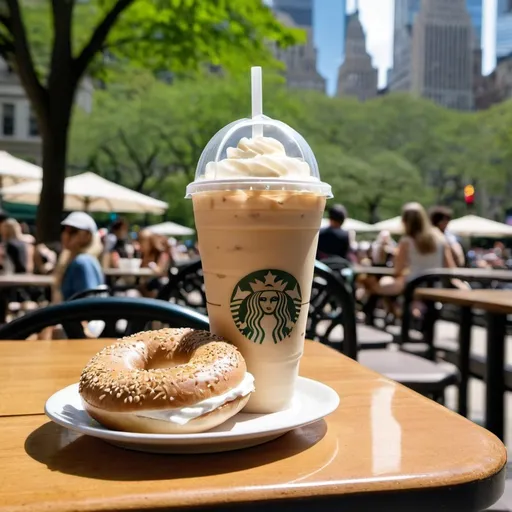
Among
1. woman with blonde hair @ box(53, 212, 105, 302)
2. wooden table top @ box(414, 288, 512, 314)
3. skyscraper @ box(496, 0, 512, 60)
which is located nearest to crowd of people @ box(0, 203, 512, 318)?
woman with blonde hair @ box(53, 212, 105, 302)

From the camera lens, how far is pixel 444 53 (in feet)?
240

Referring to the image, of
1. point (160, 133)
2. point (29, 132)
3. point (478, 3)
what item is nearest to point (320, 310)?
point (160, 133)

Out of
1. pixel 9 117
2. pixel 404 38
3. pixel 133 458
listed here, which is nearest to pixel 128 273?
pixel 133 458

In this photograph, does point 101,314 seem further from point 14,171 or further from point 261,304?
point 14,171

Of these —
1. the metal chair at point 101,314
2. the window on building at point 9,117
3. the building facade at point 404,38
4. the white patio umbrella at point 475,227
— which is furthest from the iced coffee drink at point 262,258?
the building facade at point 404,38

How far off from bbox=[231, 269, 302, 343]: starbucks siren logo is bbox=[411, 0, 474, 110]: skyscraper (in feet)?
236

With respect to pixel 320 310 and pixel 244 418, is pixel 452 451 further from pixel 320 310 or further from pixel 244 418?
pixel 320 310

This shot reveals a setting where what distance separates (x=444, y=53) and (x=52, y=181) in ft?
239

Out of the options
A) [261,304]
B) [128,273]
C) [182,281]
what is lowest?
[128,273]

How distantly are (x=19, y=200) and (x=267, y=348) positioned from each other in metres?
12.7

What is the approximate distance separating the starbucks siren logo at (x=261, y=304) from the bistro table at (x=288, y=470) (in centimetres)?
16

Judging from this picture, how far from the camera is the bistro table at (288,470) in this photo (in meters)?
0.70

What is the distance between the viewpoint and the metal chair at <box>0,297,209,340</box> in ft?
5.56

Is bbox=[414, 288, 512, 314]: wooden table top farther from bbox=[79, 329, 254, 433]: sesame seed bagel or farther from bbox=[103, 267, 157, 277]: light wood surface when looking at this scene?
bbox=[103, 267, 157, 277]: light wood surface
